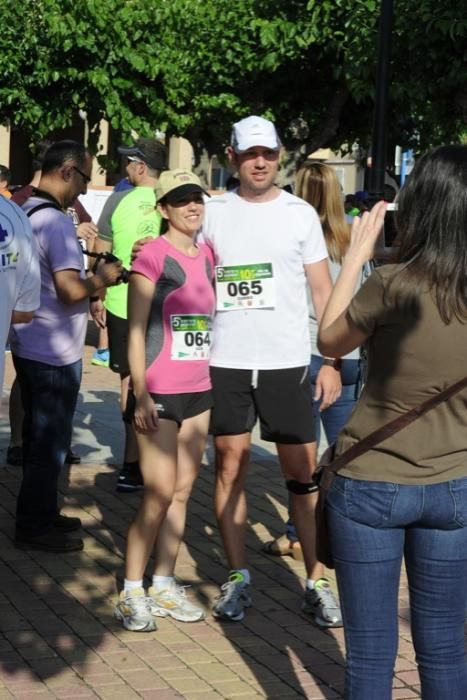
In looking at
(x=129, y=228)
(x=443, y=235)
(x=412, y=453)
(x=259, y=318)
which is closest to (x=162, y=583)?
(x=259, y=318)

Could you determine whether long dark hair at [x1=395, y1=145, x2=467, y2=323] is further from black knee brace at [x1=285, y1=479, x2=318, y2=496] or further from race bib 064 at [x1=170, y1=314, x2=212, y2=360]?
black knee brace at [x1=285, y1=479, x2=318, y2=496]

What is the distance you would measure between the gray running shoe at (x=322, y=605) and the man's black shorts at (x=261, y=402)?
607 millimetres

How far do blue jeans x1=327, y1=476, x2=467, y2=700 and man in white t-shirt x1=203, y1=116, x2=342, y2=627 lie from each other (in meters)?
1.93

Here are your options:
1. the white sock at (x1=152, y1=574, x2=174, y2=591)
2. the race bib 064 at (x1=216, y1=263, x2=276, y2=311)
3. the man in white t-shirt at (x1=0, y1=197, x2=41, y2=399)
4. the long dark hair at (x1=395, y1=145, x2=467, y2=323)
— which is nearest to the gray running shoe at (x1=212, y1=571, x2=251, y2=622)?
the white sock at (x1=152, y1=574, x2=174, y2=591)

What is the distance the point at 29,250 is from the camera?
4.45 metres

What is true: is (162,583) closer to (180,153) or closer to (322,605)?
(322,605)

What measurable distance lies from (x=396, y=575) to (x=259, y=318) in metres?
2.06

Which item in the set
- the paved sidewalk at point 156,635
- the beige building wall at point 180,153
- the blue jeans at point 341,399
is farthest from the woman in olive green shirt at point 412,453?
the beige building wall at point 180,153

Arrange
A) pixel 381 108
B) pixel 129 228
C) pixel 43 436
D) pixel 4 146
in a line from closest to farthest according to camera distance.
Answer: pixel 43 436, pixel 129 228, pixel 381 108, pixel 4 146

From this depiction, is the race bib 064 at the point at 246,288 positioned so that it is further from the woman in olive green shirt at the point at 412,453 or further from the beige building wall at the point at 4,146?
the beige building wall at the point at 4,146

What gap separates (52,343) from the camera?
6113 mm

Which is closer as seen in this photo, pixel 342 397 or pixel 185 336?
pixel 185 336

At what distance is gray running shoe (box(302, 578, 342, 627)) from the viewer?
5293 millimetres

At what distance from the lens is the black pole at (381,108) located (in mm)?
10250
